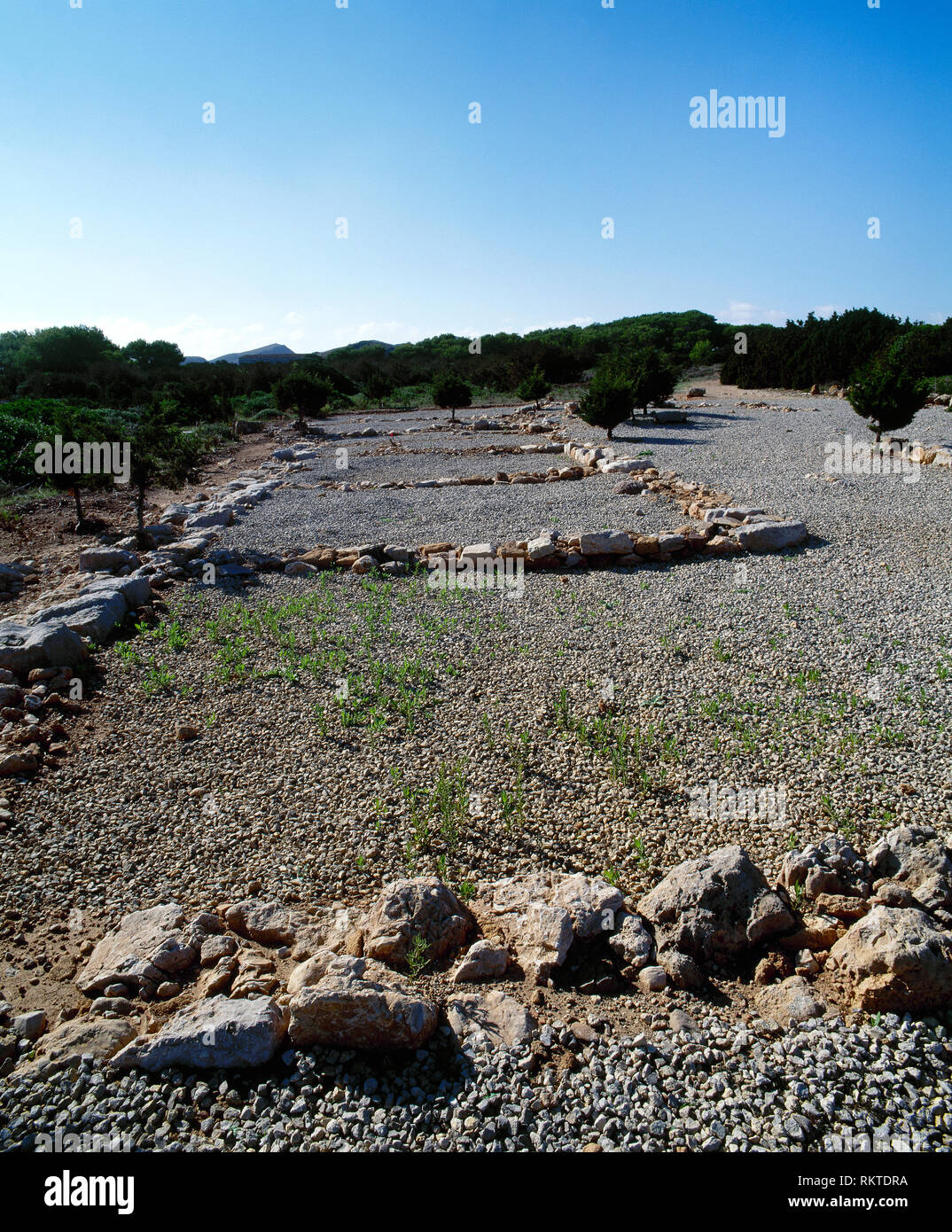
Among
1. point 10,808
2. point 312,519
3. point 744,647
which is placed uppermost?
point 312,519

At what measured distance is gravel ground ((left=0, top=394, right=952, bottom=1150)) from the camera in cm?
309

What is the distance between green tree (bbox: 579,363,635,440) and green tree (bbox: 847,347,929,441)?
6789mm

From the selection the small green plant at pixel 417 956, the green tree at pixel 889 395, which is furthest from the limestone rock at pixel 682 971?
the green tree at pixel 889 395

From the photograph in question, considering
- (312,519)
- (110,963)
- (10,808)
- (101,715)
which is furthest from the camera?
(312,519)

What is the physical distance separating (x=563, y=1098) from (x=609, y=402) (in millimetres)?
21309

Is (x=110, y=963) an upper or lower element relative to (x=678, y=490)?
lower

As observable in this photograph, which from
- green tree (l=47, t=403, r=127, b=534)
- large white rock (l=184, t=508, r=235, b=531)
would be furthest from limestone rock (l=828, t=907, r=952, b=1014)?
green tree (l=47, t=403, r=127, b=534)

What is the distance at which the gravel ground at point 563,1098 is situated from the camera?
2.74 meters

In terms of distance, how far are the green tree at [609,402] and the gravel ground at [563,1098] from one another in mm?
20768

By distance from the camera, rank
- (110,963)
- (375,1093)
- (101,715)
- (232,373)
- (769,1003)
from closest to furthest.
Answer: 1. (375,1093)
2. (769,1003)
3. (110,963)
4. (101,715)
5. (232,373)

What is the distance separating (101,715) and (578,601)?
20.1 feet

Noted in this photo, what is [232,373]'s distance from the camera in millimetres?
50906

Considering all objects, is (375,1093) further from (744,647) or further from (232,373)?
(232,373)

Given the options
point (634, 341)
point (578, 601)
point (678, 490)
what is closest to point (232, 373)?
point (634, 341)
